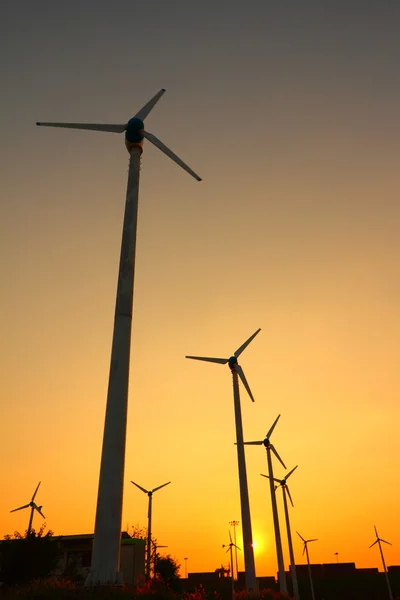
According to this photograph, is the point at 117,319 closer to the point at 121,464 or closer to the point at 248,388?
the point at 121,464

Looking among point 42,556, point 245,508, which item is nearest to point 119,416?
point 245,508

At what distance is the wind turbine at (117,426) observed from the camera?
52.0ft

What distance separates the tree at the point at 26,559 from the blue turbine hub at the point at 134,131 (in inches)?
1685

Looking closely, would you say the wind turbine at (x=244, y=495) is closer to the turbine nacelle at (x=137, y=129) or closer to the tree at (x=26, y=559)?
the tree at (x=26, y=559)

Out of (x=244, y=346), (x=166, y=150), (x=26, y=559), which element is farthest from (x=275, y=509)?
(x=166, y=150)

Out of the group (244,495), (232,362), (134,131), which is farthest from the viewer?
(232,362)

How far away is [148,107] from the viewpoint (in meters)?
28.5

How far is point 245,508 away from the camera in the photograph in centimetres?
4300

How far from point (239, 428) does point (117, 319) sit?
1200 inches

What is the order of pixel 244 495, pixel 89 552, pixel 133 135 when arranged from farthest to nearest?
pixel 89 552 < pixel 244 495 < pixel 133 135

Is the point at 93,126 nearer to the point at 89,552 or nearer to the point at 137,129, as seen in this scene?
the point at 137,129

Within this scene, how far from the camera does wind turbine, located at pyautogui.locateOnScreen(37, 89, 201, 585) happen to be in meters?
15.9

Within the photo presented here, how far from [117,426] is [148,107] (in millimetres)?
19448

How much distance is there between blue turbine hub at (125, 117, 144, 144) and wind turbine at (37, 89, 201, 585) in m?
2.18
